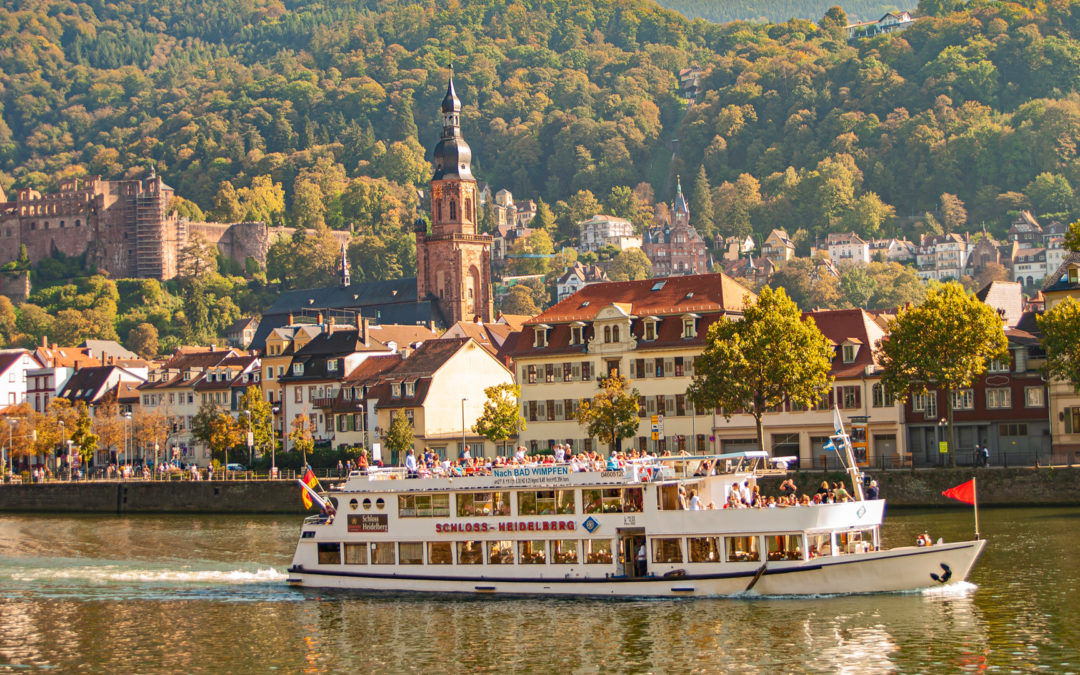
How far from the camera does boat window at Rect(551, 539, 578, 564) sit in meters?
53.5

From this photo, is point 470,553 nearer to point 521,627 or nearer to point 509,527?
point 509,527

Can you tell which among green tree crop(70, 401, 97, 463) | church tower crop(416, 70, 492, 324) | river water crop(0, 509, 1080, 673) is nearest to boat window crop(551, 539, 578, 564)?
river water crop(0, 509, 1080, 673)

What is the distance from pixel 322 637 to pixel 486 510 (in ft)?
29.0

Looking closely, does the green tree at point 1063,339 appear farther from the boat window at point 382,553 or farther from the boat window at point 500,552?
the boat window at point 382,553

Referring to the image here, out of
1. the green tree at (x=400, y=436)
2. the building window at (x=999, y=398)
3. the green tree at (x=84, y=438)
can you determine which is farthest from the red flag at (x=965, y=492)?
the green tree at (x=84, y=438)

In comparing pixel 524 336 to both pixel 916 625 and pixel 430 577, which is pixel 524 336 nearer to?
pixel 430 577

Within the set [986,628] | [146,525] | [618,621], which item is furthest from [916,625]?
[146,525]

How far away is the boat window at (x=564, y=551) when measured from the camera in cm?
5347

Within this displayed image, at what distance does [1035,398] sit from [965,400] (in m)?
3.53

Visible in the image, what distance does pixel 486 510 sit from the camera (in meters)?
54.9

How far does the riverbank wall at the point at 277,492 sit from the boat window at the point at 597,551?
24.4 metres

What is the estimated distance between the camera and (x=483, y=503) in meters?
55.0

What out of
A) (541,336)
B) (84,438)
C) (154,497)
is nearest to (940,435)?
(541,336)

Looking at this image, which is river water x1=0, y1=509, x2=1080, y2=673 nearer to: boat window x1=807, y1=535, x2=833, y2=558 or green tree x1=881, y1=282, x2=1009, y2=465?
boat window x1=807, y1=535, x2=833, y2=558
